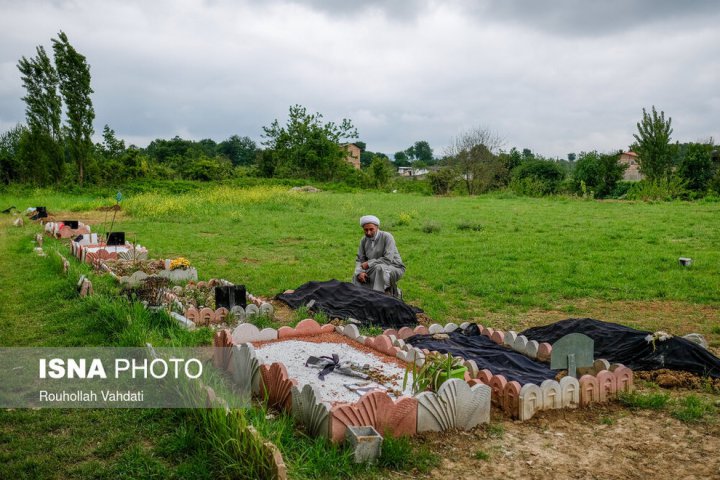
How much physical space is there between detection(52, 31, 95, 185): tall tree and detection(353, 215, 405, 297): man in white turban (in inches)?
993

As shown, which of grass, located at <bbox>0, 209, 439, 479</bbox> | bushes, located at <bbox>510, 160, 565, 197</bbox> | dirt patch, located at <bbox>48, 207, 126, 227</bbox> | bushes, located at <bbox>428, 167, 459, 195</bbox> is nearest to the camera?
grass, located at <bbox>0, 209, 439, 479</bbox>

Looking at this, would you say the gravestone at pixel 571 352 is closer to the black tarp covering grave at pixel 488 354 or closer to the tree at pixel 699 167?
the black tarp covering grave at pixel 488 354

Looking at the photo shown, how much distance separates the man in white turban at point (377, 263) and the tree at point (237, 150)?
6129cm

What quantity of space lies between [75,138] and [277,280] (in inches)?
935

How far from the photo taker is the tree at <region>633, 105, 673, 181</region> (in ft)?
108

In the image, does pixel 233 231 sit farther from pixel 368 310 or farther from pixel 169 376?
pixel 169 376

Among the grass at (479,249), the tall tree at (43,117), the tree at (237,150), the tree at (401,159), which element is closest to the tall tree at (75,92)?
the tall tree at (43,117)

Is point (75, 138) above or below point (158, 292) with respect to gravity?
above

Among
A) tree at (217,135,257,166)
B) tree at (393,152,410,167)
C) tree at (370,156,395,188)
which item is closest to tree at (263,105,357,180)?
tree at (370,156,395,188)

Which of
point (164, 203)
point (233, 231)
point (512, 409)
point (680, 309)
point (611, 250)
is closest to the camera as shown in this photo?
point (512, 409)

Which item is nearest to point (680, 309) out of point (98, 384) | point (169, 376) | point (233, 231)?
point (169, 376)

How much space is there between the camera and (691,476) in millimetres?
2918

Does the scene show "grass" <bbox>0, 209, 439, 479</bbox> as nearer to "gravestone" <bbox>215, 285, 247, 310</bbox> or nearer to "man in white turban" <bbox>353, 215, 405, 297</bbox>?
"gravestone" <bbox>215, 285, 247, 310</bbox>

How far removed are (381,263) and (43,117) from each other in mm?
27058
